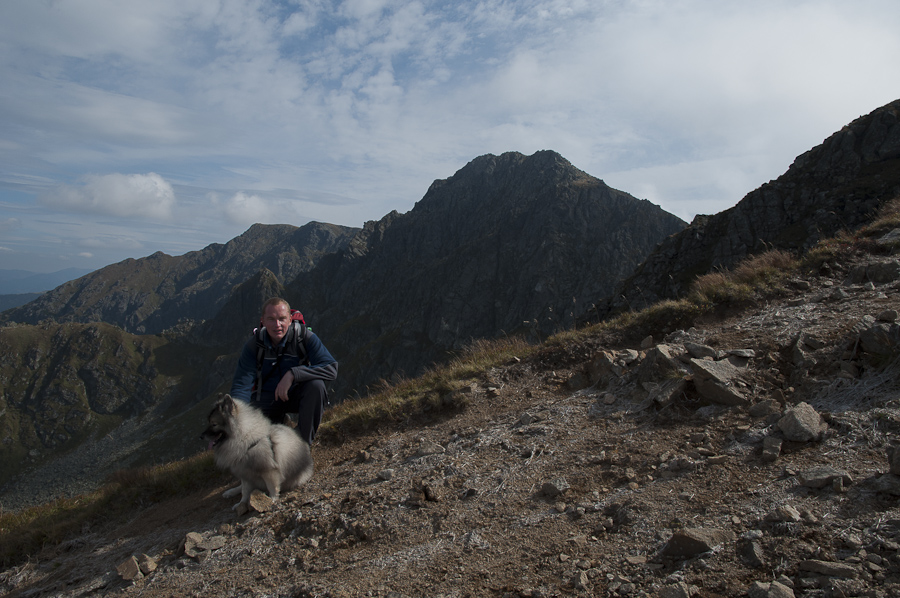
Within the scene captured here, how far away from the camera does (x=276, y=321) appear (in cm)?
598

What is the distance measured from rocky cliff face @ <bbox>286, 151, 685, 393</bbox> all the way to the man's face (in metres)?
87.5

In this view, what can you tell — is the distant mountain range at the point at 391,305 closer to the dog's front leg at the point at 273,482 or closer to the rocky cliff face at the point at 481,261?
the rocky cliff face at the point at 481,261

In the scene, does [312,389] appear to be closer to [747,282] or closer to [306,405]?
[306,405]

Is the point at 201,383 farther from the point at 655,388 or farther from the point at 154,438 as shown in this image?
the point at 655,388

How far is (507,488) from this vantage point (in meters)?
4.57

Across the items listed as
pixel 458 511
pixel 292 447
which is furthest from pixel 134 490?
pixel 458 511

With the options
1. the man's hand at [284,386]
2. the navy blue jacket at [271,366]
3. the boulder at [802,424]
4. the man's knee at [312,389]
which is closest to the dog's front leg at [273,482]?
the man's hand at [284,386]

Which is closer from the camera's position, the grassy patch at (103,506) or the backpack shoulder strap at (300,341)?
the grassy patch at (103,506)

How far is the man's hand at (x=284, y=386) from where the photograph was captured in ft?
18.7

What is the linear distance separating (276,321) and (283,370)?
0.78 meters

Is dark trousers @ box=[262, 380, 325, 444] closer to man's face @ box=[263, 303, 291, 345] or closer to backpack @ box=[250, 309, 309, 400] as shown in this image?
backpack @ box=[250, 309, 309, 400]

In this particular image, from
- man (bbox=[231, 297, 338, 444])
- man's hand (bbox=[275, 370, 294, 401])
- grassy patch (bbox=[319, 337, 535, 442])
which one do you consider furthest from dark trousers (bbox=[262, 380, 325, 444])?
grassy patch (bbox=[319, 337, 535, 442])

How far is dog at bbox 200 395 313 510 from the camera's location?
5012 millimetres

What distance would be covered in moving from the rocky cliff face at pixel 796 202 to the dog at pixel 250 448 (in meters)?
42.4
